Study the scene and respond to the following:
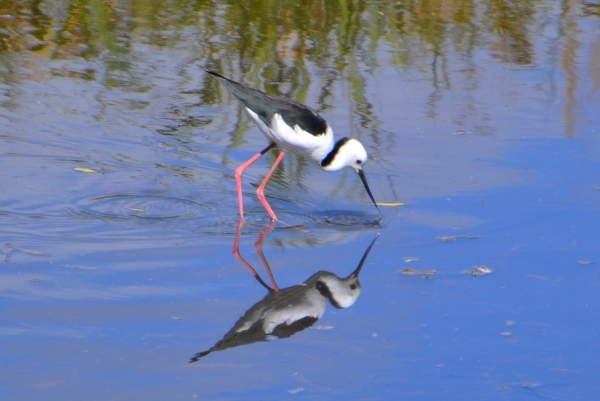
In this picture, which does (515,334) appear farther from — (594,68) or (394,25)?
(394,25)

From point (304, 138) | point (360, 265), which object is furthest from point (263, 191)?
point (360, 265)

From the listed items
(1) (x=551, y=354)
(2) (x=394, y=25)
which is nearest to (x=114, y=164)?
(1) (x=551, y=354)

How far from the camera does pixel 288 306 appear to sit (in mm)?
3904

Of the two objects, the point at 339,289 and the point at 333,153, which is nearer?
the point at 339,289

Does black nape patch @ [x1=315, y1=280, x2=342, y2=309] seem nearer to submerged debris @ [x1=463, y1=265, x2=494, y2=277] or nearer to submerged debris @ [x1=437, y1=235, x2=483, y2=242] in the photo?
submerged debris @ [x1=463, y1=265, x2=494, y2=277]

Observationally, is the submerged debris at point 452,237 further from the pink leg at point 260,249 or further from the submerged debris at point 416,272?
the pink leg at point 260,249

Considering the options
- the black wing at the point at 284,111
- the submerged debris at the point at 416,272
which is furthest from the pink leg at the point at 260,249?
the black wing at the point at 284,111

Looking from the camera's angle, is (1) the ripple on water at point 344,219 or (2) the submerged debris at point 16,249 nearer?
(2) the submerged debris at point 16,249

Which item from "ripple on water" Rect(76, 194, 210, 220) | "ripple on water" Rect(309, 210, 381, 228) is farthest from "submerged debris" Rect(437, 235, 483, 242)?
"ripple on water" Rect(76, 194, 210, 220)

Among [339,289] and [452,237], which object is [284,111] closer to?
[452,237]

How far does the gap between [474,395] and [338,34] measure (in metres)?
5.99

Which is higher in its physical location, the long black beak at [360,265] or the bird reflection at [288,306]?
the bird reflection at [288,306]

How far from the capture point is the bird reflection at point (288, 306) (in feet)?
11.9

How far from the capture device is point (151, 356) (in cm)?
340
